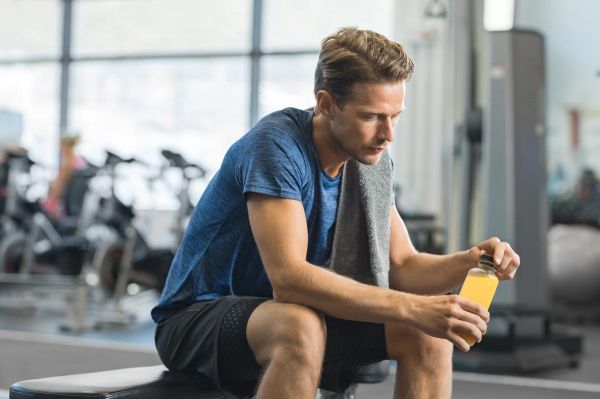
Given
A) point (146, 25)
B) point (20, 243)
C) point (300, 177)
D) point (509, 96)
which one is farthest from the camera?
point (146, 25)

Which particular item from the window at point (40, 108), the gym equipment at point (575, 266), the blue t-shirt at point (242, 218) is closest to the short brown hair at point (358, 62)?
the blue t-shirt at point (242, 218)

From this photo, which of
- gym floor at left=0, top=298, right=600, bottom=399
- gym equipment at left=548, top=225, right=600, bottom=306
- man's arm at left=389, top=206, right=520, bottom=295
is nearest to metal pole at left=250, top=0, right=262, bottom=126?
gym equipment at left=548, top=225, right=600, bottom=306

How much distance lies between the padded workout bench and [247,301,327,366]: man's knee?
17cm

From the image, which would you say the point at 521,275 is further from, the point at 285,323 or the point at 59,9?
the point at 59,9

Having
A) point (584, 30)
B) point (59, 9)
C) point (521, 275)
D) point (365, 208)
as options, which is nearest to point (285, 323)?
point (365, 208)

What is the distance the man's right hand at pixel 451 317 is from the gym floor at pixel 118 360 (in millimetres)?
1480

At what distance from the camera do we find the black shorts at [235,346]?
5.25ft

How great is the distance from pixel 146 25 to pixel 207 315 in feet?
Result: 23.5

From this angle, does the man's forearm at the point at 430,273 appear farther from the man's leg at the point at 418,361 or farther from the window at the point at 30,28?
the window at the point at 30,28

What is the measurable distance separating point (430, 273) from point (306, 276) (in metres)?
0.38

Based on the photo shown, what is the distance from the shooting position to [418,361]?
1.62 m

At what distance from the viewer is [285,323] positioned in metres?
1.49

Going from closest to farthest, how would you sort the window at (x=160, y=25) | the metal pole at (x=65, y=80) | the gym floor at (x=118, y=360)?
the gym floor at (x=118, y=360) → the window at (x=160, y=25) → the metal pole at (x=65, y=80)

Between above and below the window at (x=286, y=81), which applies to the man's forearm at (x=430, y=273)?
below
